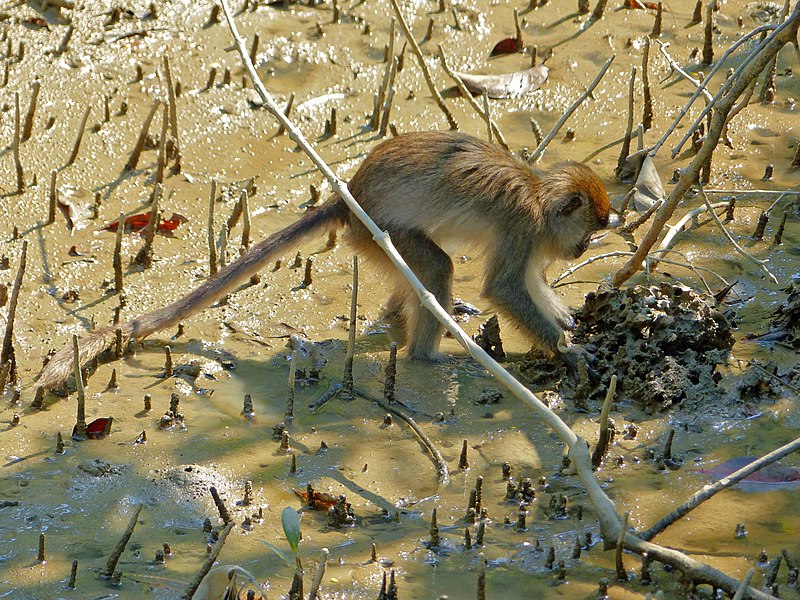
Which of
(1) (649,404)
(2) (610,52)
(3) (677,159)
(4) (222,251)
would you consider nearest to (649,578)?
(1) (649,404)

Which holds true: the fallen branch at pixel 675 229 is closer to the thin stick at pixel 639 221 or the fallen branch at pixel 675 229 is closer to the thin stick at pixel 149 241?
the thin stick at pixel 639 221

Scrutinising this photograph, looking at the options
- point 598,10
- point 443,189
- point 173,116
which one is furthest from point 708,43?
point 173,116

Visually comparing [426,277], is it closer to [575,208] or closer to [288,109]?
[575,208]

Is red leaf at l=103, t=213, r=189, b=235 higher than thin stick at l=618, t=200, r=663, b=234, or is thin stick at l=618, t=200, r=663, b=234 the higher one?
thin stick at l=618, t=200, r=663, b=234

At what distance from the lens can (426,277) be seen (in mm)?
6707

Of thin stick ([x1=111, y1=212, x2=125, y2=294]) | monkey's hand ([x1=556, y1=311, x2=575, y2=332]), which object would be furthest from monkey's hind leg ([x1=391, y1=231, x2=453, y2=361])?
thin stick ([x1=111, y1=212, x2=125, y2=294])

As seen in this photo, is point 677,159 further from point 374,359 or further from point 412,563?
point 412,563

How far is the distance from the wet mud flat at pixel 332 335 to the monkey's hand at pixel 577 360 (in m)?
0.07

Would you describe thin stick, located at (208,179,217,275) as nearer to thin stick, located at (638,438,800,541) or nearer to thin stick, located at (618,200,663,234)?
thin stick, located at (618,200,663,234)

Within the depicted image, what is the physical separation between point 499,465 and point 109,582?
216 cm

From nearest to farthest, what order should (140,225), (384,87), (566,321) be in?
(566,321) < (140,225) < (384,87)

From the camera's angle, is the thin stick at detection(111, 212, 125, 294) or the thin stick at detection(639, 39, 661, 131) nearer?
the thin stick at detection(111, 212, 125, 294)

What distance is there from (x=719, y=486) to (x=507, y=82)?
5.94 metres

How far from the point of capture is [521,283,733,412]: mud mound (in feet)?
20.7
